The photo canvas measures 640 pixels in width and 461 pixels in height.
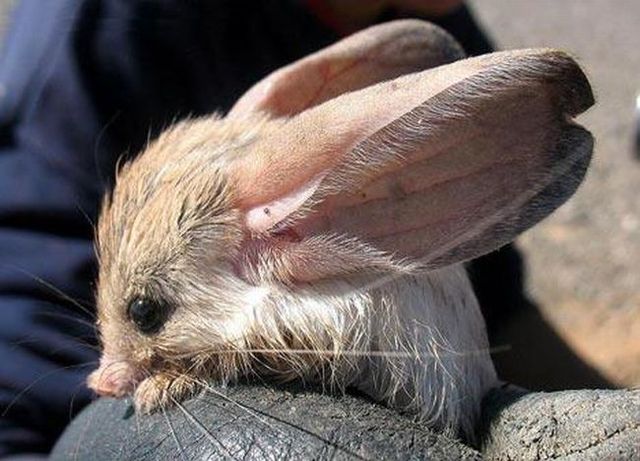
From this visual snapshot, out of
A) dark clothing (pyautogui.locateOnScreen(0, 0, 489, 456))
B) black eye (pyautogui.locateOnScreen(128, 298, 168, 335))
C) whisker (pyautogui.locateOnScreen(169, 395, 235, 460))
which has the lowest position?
dark clothing (pyautogui.locateOnScreen(0, 0, 489, 456))

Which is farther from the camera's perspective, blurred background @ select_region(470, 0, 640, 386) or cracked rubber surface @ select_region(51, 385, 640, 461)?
blurred background @ select_region(470, 0, 640, 386)

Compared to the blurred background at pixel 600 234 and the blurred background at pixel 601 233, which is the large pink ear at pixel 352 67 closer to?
the blurred background at pixel 600 234

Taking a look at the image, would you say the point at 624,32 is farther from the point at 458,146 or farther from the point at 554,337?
the point at 458,146

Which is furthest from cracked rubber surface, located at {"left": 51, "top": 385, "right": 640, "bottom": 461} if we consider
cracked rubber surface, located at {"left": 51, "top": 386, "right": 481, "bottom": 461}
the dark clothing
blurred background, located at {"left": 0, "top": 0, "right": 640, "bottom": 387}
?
blurred background, located at {"left": 0, "top": 0, "right": 640, "bottom": 387}

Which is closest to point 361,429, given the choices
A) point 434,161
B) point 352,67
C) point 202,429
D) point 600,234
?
point 202,429

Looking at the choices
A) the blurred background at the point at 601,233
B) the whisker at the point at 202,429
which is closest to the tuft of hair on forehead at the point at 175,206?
the whisker at the point at 202,429

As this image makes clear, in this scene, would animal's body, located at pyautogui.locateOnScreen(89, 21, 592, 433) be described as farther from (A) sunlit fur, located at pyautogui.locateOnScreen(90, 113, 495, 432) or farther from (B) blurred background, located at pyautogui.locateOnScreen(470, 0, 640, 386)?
(B) blurred background, located at pyautogui.locateOnScreen(470, 0, 640, 386)
